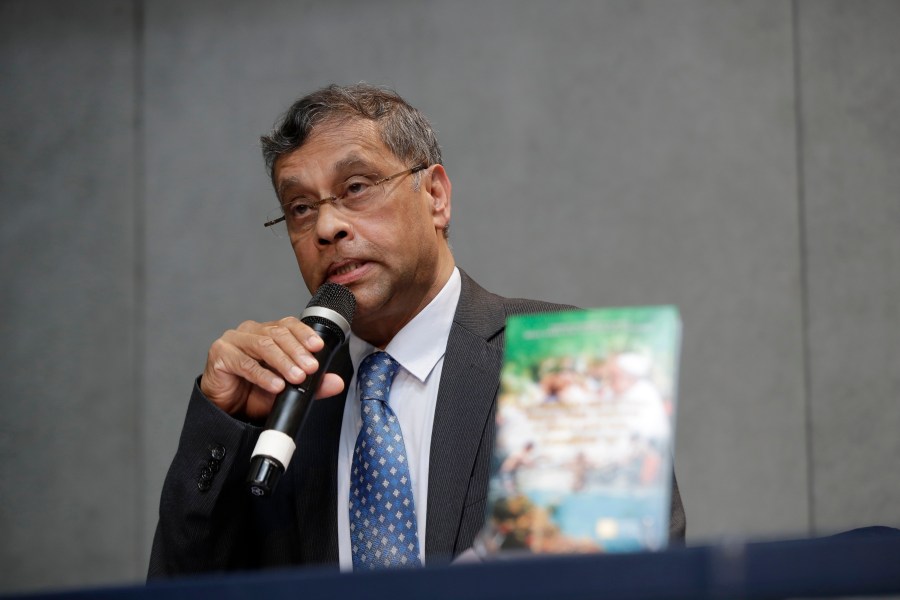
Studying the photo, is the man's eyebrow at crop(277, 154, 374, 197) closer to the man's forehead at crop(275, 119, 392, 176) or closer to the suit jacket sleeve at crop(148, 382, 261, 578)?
the man's forehead at crop(275, 119, 392, 176)

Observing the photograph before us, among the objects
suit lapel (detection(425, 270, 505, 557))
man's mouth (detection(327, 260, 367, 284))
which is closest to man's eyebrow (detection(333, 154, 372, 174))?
man's mouth (detection(327, 260, 367, 284))

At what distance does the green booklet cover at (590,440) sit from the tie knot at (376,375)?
75 cm

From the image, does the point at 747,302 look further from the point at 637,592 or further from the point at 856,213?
the point at 637,592

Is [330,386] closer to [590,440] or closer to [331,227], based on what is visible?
[331,227]

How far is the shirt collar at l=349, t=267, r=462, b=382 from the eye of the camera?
1546 mm

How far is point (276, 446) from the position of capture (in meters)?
1.05

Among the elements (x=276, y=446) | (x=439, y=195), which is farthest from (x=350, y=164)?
(x=276, y=446)

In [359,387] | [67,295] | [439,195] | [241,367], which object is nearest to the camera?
[241,367]

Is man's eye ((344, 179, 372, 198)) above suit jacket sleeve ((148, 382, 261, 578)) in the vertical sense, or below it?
above

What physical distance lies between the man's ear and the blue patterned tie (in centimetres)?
46

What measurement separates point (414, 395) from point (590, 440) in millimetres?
838

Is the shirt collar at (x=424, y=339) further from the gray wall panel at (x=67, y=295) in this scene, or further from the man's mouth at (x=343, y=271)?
the gray wall panel at (x=67, y=295)

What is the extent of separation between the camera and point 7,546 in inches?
120

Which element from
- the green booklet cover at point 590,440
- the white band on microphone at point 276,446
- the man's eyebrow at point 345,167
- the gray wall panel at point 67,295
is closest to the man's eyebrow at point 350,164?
the man's eyebrow at point 345,167
